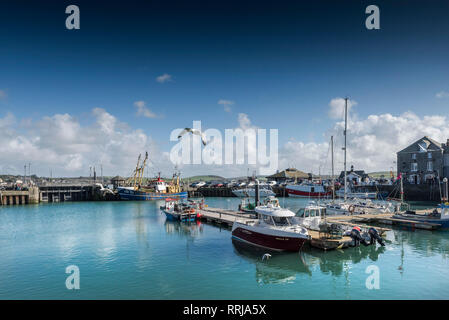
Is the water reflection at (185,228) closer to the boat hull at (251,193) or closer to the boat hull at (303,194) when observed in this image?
the boat hull at (251,193)

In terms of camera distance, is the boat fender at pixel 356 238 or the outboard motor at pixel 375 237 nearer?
the boat fender at pixel 356 238

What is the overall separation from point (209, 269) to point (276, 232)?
6.13m

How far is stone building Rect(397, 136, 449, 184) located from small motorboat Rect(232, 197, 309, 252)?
6330 centimetres

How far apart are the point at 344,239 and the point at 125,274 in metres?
17.4

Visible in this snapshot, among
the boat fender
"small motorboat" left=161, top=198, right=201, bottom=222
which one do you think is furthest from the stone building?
"small motorboat" left=161, top=198, right=201, bottom=222

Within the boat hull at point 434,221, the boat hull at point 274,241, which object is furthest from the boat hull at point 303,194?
the boat hull at point 274,241

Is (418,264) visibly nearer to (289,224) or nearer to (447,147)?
(289,224)

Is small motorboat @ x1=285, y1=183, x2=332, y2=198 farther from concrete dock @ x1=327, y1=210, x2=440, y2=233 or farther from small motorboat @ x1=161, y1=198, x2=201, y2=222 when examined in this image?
small motorboat @ x1=161, y1=198, x2=201, y2=222

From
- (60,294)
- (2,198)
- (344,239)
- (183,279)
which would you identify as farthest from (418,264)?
(2,198)

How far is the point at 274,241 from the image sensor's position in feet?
77.9

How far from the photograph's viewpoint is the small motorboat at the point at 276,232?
→ 22969mm

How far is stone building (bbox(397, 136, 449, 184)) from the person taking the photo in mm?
71562

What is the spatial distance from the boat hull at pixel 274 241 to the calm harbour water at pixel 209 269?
2.38 feet

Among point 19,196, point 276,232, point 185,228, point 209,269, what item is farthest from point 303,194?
point 19,196
